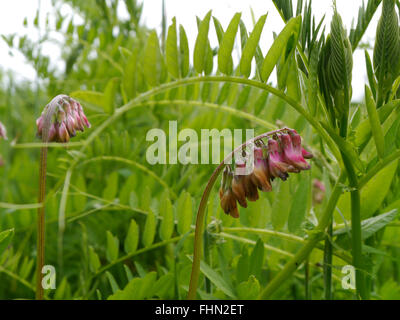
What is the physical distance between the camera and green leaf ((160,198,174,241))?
24.7 inches

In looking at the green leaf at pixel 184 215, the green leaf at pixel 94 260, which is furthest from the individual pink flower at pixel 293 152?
the green leaf at pixel 94 260

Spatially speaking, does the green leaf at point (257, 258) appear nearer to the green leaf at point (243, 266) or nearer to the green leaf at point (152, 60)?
the green leaf at point (243, 266)

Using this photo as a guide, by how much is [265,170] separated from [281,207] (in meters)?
0.21

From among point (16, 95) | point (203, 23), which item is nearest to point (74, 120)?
point (203, 23)

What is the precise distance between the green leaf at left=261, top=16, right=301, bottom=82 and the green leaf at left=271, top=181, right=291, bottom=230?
0.59 ft

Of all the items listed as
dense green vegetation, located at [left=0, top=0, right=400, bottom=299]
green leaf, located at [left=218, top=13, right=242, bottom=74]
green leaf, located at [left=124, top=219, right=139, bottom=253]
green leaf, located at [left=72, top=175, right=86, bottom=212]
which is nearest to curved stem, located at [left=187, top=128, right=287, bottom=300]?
dense green vegetation, located at [left=0, top=0, right=400, bottom=299]

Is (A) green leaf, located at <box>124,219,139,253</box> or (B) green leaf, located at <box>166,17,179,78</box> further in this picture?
(A) green leaf, located at <box>124,219,139,253</box>

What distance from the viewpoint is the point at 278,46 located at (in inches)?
19.1

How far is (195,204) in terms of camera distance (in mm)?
709

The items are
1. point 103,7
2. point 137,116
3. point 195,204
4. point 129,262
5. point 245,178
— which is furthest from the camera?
point 137,116

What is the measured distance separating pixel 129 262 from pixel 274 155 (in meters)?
0.60

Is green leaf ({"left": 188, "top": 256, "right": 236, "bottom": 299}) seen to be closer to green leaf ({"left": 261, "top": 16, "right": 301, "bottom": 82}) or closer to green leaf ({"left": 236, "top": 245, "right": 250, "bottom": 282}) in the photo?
green leaf ({"left": 236, "top": 245, "right": 250, "bottom": 282})
